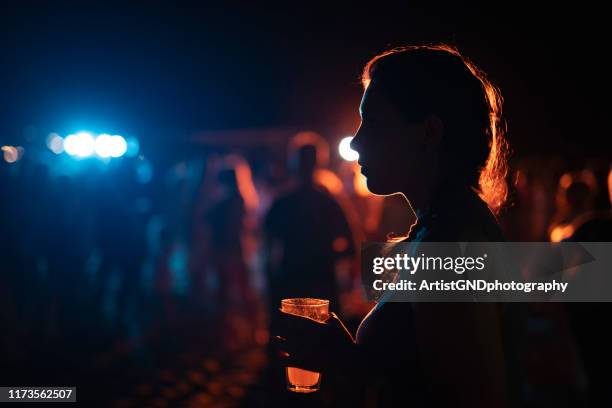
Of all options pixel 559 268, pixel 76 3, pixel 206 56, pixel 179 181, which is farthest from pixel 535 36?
pixel 559 268

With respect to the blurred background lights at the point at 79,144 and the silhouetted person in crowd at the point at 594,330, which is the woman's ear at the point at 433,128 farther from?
the blurred background lights at the point at 79,144

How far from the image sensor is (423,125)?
1.58 meters

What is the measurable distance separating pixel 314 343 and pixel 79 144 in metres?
22.5

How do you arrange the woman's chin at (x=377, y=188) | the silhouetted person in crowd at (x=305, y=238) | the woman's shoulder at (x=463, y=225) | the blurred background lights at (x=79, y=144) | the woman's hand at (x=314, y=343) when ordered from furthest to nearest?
1. the blurred background lights at (x=79, y=144)
2. the silhouetted person in crowd at (x=305, y=238)
3. the woman's chin at (x=377, y=188)
4. the woman's hand at (x=314, y=343)
5. the woman's shoulder at (x=463, y=225)

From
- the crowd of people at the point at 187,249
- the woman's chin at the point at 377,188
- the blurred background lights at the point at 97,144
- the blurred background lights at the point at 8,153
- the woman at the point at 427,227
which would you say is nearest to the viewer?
the woman at the point at 427,227

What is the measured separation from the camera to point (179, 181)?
1036 cm

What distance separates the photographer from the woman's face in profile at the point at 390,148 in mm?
1608

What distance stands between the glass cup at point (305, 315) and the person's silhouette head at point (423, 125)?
1.57 feet

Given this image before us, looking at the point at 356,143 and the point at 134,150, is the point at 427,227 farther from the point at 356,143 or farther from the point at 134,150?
the point at 134,150

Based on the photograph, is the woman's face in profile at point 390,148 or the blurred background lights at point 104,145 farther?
the blurred background lights at point 104,145

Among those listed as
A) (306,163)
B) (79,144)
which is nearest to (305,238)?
(306,163)

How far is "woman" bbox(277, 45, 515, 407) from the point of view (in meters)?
1.28

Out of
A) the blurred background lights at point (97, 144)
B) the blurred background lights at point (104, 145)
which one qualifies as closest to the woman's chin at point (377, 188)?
the blurred background lights at point (97, 144)

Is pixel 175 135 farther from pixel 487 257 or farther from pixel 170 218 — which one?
pixel 487 257
